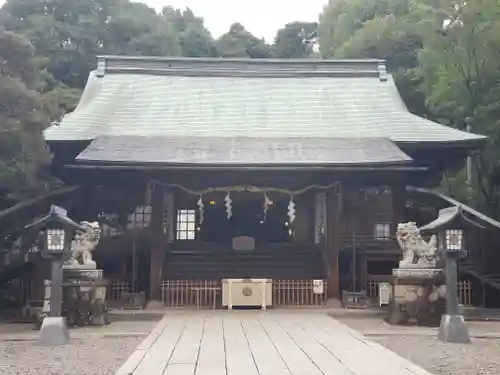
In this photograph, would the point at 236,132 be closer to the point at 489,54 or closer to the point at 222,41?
the point at 489,54

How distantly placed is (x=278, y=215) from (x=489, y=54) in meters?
7.36

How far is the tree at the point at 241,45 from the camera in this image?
134 feet

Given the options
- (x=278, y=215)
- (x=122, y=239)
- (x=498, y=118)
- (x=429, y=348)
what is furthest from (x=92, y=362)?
(x=498, y=118)

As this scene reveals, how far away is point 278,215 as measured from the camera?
16031 mm

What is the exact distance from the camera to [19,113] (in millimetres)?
12070

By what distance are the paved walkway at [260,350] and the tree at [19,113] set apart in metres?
4.52

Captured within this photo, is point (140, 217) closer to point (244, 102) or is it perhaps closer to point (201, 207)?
point (201, 207)

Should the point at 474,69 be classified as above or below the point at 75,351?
above

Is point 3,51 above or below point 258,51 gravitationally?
below

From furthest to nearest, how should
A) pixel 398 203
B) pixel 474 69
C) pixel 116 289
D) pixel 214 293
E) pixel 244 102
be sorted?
pixel 244 102 < pixel 474 69 < pixel 398 203 < pixel 116 289 < pixel 214 293

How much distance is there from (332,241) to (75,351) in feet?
23.7

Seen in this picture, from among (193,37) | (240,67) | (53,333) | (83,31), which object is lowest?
(53,333)

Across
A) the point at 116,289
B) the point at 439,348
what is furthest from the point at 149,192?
the point at 439,348

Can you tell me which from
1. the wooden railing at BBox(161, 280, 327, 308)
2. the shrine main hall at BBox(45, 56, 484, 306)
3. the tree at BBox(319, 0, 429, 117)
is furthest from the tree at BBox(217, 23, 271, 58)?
the wooden railing at BBox(161, 280, 327, 308)
